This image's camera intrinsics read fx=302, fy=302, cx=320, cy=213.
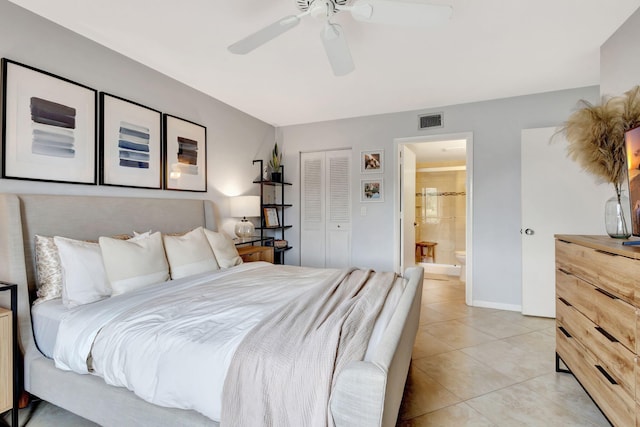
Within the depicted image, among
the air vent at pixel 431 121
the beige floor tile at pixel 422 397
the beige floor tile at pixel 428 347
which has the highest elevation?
the air vent at pixel 431 121

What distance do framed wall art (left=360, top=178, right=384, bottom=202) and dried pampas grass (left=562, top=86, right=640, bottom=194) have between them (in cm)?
240

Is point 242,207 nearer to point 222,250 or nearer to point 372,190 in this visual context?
point 222,250

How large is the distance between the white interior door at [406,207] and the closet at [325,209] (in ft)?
2.46

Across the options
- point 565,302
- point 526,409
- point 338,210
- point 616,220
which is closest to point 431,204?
point 338,210

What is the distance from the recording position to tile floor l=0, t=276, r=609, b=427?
1.71 m

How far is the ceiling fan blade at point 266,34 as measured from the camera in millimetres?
1646

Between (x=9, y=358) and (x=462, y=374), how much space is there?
2743 mm

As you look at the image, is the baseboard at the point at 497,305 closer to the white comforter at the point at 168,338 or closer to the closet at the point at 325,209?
the closet at the point at 325,209

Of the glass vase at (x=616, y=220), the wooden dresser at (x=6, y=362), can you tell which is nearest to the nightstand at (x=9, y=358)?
Answer: the wooden dresser at (x=6, y=362)

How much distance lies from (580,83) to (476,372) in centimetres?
311

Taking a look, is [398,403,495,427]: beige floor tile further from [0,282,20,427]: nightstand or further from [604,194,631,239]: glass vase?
[0,282,20,427]: nightstand

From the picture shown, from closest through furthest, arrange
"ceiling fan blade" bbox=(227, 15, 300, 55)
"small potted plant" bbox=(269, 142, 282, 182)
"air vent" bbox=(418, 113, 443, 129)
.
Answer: "ceiling fan blade" bbox=(227, 15, 300, 55), "air vent" bbox=(418, 113, 443, 129), "small potted plant" bbox=(269, 142, 282, 182)

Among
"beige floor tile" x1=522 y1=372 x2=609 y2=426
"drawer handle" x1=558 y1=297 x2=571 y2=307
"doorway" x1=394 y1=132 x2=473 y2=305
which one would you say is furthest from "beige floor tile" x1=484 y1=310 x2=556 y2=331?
"drawer handle" x1=558 y1=297 x2=571 y2=307

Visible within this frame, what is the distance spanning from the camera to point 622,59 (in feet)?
7.11
